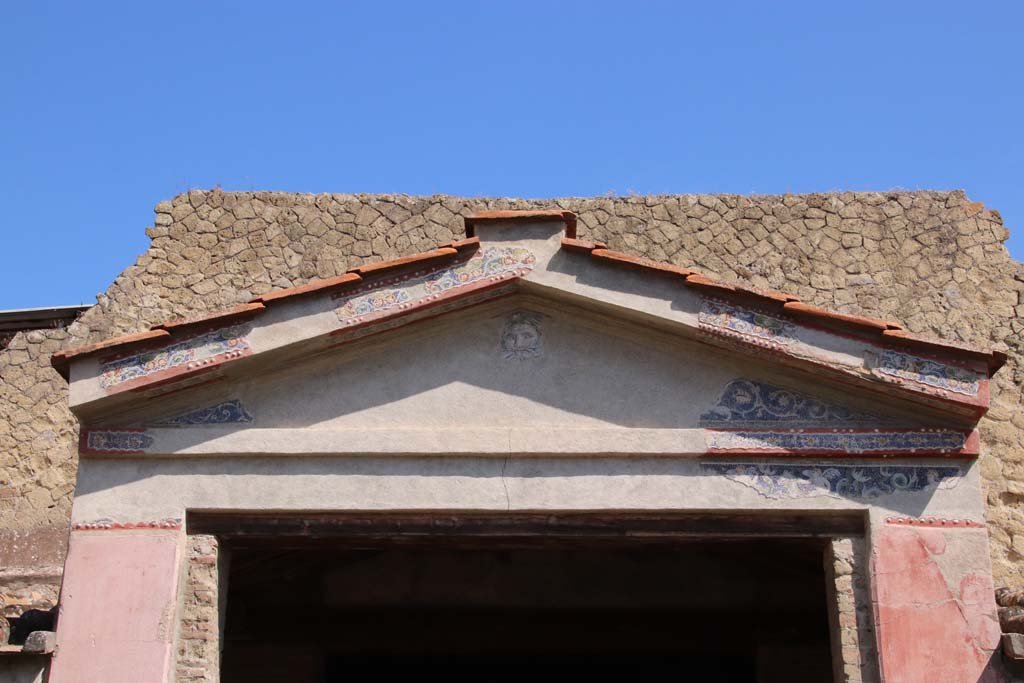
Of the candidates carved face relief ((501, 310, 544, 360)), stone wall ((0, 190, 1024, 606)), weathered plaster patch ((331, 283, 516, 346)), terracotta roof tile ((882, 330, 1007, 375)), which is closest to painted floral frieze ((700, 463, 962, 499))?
terracotta roof tile ((882, 330, 1007, 375))

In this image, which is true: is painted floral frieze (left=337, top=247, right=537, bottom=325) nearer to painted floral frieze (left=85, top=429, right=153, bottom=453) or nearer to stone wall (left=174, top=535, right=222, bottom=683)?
painted floral frieze (left=85, top=429, right=153, bottom=453)

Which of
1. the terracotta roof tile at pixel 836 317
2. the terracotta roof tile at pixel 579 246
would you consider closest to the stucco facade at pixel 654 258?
the terracotta roof tile at pixel 836 317

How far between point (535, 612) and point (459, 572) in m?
0.66

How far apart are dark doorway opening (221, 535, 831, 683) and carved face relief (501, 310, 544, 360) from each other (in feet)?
7.98

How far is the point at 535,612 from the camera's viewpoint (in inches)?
388

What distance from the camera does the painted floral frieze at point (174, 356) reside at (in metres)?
7.55

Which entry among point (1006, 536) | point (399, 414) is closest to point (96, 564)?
point (399, 414)

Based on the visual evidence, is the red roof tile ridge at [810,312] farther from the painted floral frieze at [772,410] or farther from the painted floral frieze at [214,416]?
the painted floral frieze at [214,416]

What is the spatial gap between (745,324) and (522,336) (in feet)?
4.44

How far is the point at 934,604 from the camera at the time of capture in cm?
708

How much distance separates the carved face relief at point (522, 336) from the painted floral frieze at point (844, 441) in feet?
3.95

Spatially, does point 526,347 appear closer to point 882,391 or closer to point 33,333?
point 882,391

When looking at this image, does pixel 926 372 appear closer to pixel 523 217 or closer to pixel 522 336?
pixel 522 336

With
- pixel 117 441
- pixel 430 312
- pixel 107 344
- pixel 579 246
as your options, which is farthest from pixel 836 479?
pixel 107 344
